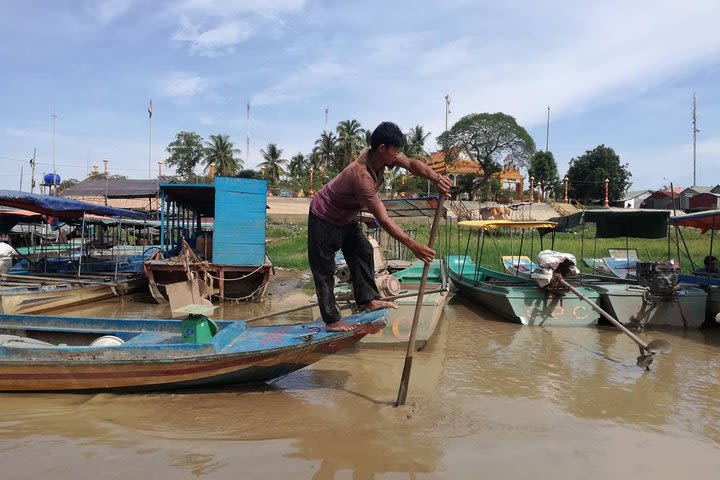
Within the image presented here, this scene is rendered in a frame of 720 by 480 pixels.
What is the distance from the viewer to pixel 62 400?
13.8 feet

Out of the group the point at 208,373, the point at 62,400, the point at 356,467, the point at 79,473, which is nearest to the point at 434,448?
the point at 356,467

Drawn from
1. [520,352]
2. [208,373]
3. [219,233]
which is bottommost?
[520,352]

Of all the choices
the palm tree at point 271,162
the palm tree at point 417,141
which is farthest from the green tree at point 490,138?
the palm tree at point 271,162

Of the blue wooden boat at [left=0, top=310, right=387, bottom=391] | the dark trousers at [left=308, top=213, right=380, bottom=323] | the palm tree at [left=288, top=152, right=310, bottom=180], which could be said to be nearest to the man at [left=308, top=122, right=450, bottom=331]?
the dark trousers at [left=308, top=213, right=380, bottom=323]

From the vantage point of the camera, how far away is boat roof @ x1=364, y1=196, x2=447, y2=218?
7538mm

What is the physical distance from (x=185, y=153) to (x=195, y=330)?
40.0 metres

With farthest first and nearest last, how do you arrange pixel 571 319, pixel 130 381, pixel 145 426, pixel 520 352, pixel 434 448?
pixel 571 319 < pixel 520 352 < pixel 130 381 < pixel 145 426 < pixel 434 448

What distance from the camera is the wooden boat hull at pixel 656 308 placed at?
27.2ft

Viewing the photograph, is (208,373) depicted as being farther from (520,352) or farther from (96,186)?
(96,186)

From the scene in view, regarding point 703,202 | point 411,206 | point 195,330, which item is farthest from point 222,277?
point 703,202

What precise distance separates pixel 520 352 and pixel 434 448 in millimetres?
3678

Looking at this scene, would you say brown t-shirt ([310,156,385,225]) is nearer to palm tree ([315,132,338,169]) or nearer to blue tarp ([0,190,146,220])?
blue tarp ([0,190,146,220])

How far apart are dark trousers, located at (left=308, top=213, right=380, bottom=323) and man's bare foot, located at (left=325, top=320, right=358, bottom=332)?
0.04 metres

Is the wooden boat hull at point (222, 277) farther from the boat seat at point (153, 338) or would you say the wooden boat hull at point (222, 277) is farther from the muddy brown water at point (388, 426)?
the muddy brown water at point (388, 426)
